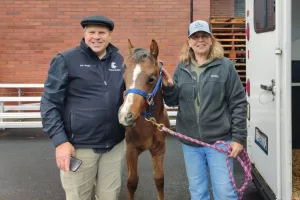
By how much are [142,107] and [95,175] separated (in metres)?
0.73

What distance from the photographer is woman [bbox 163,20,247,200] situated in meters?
2.58

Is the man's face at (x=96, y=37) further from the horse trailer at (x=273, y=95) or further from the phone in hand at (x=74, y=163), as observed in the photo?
the horse trailer at (x=273, y=95)

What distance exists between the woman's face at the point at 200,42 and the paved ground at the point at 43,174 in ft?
7.38

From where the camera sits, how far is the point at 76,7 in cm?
841

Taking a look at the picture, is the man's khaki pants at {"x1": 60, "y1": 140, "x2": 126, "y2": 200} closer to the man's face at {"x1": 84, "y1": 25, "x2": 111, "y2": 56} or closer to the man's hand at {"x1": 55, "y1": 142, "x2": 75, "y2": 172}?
the man's hand at {"x1": 55, "y1": 142, "x2": 75, "y2": 172}

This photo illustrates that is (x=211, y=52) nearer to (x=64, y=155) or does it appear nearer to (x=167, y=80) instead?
(x=167, y=80)

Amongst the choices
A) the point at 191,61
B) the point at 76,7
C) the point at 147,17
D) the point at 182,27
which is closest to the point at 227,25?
the point at 182,27

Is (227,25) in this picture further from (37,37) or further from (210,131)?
(210,131)

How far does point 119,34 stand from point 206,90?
621cm

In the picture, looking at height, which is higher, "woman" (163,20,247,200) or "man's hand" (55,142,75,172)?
"woman" (163,20,247,200)

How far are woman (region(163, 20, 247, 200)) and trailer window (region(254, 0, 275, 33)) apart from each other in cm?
76

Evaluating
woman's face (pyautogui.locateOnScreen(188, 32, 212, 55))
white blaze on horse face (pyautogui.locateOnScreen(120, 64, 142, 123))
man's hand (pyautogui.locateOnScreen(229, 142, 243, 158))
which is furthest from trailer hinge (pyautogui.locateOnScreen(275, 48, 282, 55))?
white blaze on horse face (pyautogui.locateOnScreen(120, 64, 142, 123))

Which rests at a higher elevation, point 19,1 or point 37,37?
point 19,1

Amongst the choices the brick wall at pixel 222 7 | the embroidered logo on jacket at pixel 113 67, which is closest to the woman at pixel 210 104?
the embroidered logo on jacket at pixel 113 67
